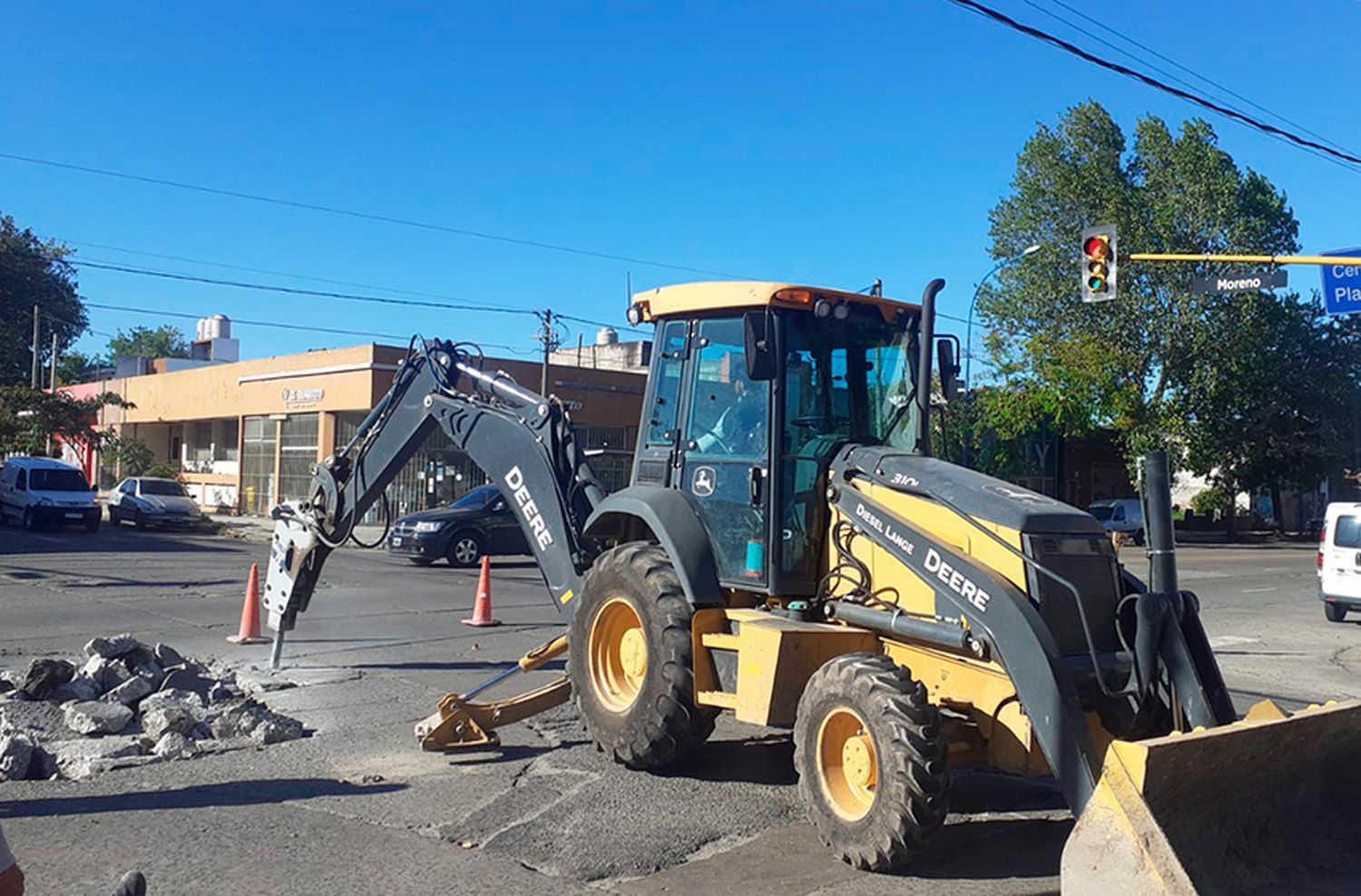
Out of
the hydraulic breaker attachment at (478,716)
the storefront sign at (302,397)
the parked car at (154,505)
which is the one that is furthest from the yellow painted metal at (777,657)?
the storefront sign at (302,397)

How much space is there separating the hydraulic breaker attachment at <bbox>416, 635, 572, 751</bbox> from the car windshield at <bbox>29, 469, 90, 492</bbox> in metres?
25.6

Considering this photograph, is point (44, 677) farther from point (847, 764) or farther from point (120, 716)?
point (847, 764)

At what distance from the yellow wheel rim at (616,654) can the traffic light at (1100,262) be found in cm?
1181

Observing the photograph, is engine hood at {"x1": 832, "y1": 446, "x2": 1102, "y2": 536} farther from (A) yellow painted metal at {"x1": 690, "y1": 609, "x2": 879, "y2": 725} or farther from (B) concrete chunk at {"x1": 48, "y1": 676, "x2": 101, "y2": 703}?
(B) concrete chunk at {"x1": 48, "y1": 676, "x2": 101, "y2": 703}

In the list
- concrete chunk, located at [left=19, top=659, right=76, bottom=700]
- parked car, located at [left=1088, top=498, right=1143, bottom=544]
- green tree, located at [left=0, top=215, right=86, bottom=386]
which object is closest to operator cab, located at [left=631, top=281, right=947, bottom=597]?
concrete chunk, located at [left=19, top=659, right=76, bottom=700]

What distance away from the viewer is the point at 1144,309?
42.5 metres

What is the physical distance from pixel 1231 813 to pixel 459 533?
59.6 ft

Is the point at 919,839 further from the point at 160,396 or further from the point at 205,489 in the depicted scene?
the point at 160,396

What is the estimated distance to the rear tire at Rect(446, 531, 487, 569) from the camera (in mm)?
21953

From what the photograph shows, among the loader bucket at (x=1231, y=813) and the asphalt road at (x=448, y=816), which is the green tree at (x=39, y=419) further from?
the loader bucket at (x=1231, y=813)

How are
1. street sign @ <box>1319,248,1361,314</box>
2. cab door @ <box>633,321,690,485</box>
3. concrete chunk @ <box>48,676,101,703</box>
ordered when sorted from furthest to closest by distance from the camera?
street sign @ <box>1319,248,1361,314</box> < concrete chunk @ <box>48,676,101,703</box> < cab door @ <box>633,321,690,485</box>

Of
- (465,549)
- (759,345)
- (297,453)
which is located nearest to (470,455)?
(759,345)

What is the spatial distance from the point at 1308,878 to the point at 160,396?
46.6 metres

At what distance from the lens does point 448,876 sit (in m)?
5.35
